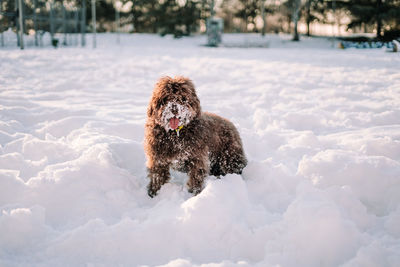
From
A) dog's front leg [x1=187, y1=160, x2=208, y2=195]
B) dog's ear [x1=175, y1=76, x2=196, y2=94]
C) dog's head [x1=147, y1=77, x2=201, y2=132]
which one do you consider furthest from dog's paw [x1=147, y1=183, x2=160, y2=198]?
dog's ear [x1=175, y1=76, x2=196, y2=94]

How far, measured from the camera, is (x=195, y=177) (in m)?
3.15

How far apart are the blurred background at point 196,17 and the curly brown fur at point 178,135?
58.9 ft

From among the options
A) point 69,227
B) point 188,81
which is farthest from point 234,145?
point 69,227

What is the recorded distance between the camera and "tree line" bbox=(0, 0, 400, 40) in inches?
1236

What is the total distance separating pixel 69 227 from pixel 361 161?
3023mm

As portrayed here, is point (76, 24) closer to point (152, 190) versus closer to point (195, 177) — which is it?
point (152, 190)

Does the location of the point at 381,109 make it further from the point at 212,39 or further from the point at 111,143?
the point at 212,39

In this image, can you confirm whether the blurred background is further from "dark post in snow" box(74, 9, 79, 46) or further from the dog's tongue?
the dog's tongue

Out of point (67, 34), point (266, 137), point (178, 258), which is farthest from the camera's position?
point (67, 34)

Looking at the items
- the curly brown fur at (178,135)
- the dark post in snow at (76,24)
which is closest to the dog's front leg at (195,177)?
→ the curly brown fur at (178,135)

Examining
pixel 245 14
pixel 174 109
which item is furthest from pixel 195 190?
pixel 245 14

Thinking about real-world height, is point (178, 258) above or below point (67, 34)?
below

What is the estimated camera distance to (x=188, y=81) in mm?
3162

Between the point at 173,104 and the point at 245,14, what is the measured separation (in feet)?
168
